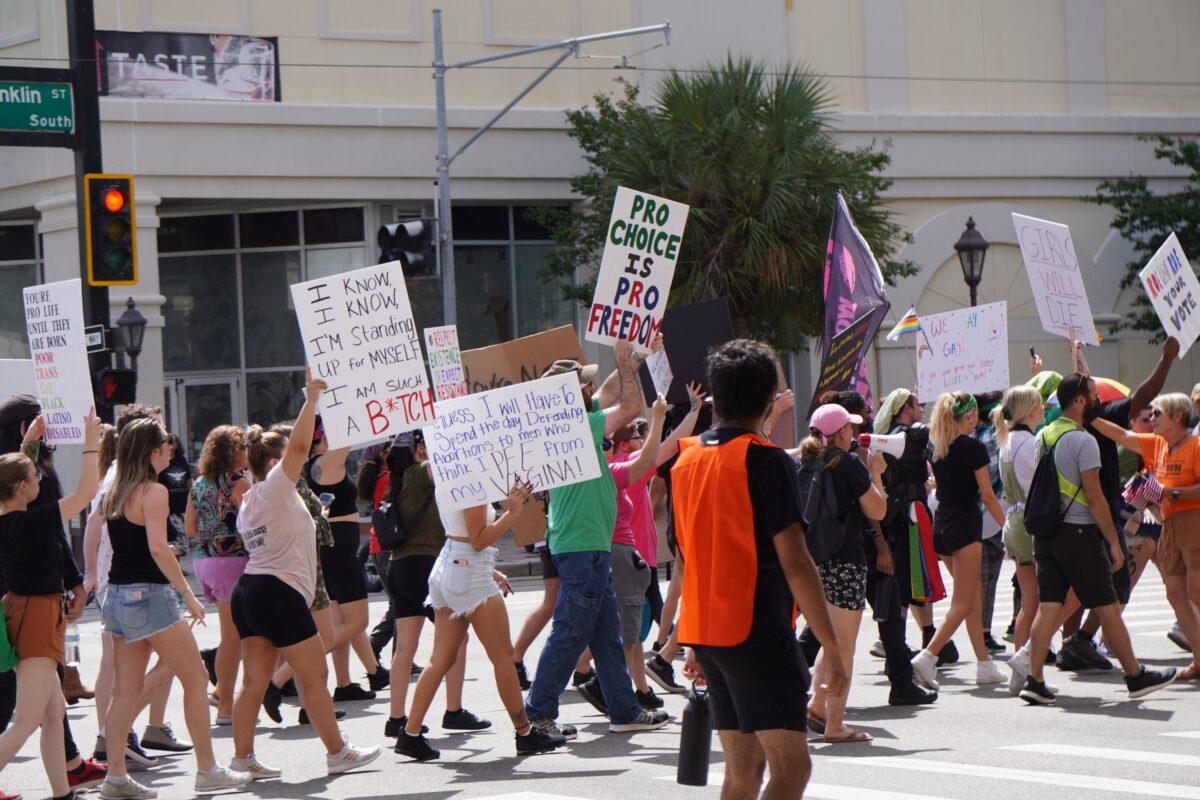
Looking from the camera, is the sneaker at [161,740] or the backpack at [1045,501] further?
the backpack at [1045,501]

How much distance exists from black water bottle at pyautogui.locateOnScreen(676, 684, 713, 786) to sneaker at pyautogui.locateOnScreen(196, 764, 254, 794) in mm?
2891

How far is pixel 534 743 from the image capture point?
8773 mm

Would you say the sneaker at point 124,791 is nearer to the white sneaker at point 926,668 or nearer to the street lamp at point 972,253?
the white sneaker at point 926,668

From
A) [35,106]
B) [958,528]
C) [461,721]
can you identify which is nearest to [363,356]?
[461,721]

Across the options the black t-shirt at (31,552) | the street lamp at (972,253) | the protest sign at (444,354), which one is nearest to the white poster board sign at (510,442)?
the black t-shirt at (31,552)

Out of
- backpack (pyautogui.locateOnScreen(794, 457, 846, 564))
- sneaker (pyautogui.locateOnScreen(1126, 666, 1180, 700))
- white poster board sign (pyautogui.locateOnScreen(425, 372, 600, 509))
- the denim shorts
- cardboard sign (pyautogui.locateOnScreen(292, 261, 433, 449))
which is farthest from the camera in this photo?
sneaker (pyautogui.locateOnScreen(1126, 666, 1180, 700))

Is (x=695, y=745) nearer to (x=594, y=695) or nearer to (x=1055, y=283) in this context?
(x=594, y=695)

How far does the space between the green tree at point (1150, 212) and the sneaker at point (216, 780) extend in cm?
2639

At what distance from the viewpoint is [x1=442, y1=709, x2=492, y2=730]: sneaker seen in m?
9.63

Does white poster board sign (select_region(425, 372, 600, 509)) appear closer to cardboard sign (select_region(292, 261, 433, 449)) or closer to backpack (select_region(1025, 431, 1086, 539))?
cardboard sign (select_region(292, 261, 433, 449))

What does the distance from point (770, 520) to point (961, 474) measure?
17.0 ft

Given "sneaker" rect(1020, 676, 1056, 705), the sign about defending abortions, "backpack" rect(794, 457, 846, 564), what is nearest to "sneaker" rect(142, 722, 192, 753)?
the sign about defending abortions

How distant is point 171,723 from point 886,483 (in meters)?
4.71

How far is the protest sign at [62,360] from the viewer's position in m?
9.23
